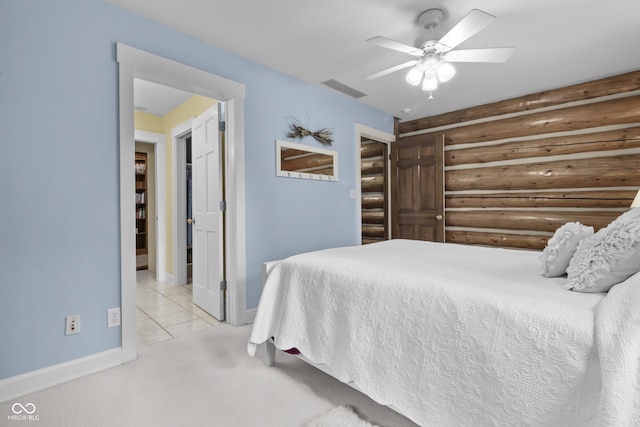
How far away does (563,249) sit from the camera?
55.5 inches

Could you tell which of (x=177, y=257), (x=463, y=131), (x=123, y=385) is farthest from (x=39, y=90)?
(x=463, y=131)

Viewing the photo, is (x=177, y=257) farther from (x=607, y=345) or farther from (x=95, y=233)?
(x=607, y=345)

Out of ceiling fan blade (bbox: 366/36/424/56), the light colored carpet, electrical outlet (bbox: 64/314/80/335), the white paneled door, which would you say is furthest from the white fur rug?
ceiling fan blade (bbox: 366/36/424/56)

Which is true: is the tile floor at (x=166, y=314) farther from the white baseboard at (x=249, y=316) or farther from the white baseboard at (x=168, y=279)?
the white baseboard at (x=249, y=316)

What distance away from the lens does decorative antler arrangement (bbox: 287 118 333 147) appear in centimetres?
326

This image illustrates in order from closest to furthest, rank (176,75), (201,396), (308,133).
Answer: (201,396) → (176,75) → (308,133)

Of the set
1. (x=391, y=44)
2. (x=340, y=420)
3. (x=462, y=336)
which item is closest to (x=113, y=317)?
(x=340, y=420)

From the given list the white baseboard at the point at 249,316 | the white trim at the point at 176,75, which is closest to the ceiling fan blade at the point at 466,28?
the white trim at the point at 176,75

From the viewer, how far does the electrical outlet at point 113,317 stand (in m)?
2.08

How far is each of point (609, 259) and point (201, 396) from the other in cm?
202

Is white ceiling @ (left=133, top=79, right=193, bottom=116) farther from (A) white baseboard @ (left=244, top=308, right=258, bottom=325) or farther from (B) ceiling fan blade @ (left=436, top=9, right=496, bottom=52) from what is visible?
(B) ceiling fan blade @ (left=436, top=9, right=496, bottom=52)

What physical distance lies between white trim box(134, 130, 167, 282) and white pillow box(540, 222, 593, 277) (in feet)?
14.7

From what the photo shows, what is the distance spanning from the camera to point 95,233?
6.68 feet

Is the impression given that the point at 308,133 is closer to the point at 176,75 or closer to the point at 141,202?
the point at 176,75
